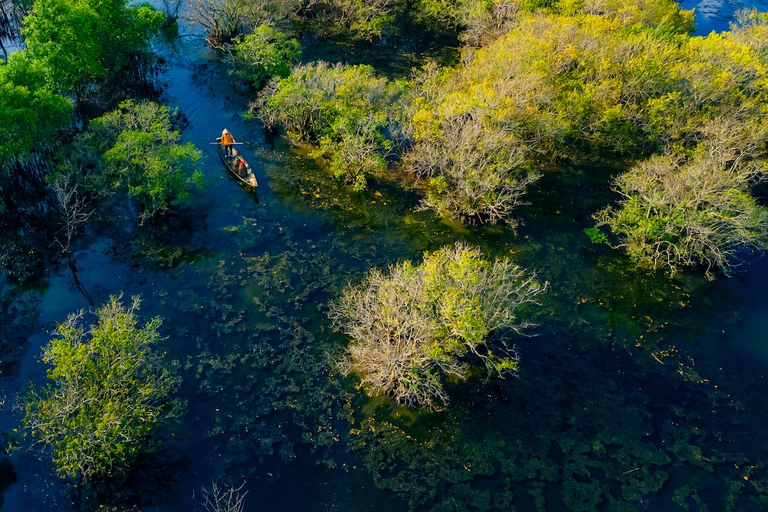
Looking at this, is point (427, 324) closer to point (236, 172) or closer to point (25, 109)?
point (236, 172)

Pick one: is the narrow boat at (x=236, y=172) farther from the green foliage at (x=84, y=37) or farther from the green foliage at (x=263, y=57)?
the green foliage at (x=84, y=37)

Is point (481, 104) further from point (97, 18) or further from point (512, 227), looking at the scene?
point (97, 18)

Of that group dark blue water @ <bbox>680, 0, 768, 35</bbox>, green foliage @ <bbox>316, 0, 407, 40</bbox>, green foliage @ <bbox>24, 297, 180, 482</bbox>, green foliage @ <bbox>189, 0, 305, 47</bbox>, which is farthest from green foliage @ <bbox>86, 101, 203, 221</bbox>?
dark blue water @ <bbox>680, 0, 768, 35</bbox>

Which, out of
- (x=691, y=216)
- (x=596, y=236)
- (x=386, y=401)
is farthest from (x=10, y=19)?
(x=691, y=216)

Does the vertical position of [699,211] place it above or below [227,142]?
below

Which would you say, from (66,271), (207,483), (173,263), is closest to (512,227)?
(173,263)

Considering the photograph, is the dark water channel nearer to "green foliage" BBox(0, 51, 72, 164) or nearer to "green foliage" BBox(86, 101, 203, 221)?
"green foliage" BBox(86, 101, 203, 221)

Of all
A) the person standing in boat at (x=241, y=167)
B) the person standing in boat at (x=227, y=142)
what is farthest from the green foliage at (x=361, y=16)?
the person standing in boat at (x=241, y=167)
